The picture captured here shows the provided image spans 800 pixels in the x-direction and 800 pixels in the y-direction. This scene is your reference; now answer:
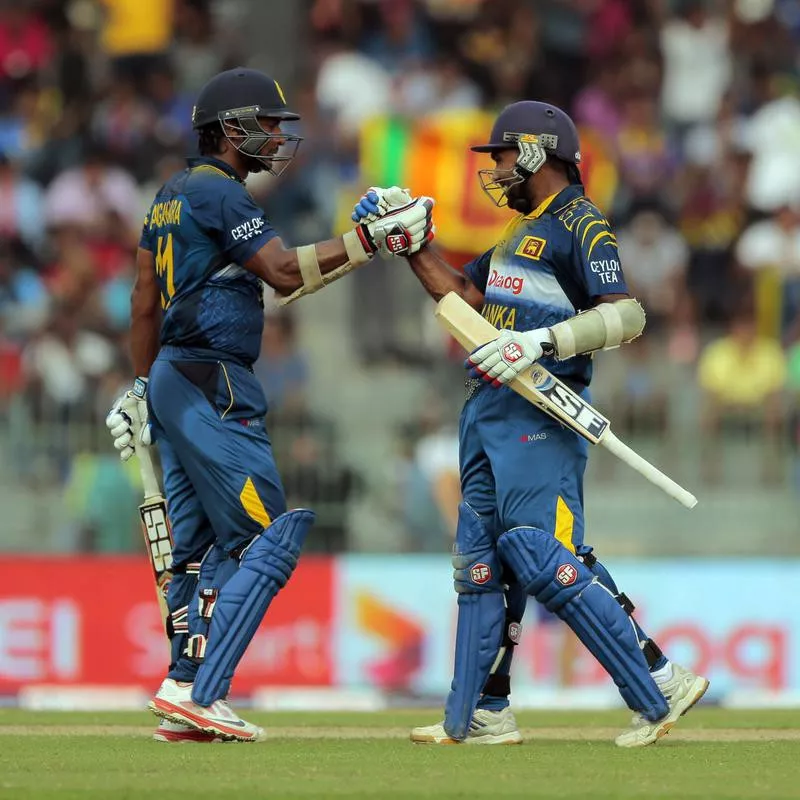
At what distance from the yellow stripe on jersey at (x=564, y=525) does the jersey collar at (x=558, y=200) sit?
1150 millimetres

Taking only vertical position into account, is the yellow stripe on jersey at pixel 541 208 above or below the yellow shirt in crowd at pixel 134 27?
below

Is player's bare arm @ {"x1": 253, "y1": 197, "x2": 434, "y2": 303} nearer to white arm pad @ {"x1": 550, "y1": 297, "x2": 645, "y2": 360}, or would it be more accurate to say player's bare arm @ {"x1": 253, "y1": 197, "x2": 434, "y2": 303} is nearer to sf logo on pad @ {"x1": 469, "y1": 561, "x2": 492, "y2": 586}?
white arm pad @ {"x1": 550, "y1": 297, "x2": 645, "y2": 360}

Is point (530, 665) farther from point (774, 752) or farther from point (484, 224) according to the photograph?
point (774, 752)

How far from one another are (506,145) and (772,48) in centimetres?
992

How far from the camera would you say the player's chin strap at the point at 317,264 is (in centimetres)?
735

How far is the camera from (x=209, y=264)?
7.49 metres

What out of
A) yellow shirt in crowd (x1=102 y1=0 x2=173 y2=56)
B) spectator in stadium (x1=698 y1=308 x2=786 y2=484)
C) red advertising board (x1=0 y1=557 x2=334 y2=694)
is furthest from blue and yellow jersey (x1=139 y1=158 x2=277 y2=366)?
yellow shirt in crowd (x1=102 y1=0 x2=173 y2=56)

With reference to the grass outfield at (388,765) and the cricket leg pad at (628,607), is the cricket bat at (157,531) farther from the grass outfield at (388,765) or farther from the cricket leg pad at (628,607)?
the cricket leg pad at (628,607)

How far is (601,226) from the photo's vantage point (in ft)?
24.0

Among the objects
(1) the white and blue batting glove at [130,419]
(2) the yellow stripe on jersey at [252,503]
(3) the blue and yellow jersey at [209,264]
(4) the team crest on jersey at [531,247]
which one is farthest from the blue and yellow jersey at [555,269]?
(1) the white and blue batting glove at [130,419]

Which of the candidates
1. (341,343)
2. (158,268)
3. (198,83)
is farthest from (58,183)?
(158,268)

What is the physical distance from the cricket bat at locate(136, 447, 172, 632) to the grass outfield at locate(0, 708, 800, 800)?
2.16 feet

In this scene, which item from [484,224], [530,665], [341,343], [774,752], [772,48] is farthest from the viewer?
[772,48]

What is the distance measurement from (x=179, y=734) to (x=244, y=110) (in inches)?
98.2
